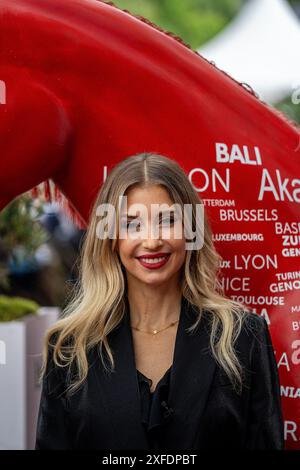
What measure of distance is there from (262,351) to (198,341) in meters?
0.13

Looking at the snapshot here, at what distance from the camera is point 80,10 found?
63.5 inches

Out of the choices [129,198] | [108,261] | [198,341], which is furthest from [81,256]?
[198,341]

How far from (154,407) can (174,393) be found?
47 mm

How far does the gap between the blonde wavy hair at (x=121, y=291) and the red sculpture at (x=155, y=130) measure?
0.45 feet

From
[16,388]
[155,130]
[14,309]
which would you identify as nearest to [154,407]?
[155,130]

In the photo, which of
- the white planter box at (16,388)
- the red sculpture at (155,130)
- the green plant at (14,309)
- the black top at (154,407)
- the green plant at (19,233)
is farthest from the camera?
the green plant at (19,233)

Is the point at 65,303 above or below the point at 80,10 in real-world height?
below

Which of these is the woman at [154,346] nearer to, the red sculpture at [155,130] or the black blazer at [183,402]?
the black blazer at [183,402]

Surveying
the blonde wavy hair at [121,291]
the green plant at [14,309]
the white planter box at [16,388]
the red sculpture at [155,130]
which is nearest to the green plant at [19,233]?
the green plant at [14,309]

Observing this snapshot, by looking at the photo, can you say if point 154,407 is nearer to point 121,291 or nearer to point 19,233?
point 121,291

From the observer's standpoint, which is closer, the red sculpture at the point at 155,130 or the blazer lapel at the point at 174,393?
the blazer lapel at the point at 174,393

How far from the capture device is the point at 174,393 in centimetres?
141

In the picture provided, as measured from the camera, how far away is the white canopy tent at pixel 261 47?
493 cm

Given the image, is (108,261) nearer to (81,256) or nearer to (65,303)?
(81,256)
